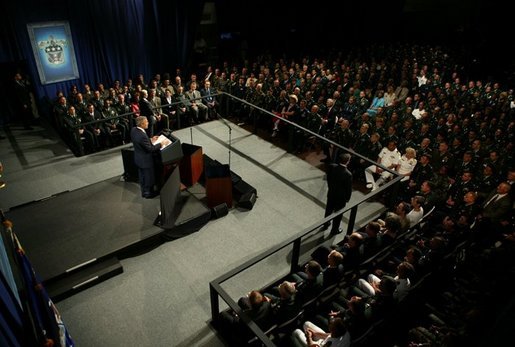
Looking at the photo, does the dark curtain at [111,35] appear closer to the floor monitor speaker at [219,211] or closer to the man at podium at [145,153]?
the man at podium at [145,153]

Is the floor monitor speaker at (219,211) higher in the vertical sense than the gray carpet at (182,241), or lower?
higher

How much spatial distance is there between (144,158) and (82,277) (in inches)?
68.2

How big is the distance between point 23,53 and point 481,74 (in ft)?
48.3

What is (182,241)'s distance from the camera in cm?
498

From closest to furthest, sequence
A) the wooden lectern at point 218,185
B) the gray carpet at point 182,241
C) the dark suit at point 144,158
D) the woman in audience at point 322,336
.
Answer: the woman in audience at point 322,336, the gray carpet at point 182,241, the dark suit at point 144,158, the wooden lectern at point 218,185

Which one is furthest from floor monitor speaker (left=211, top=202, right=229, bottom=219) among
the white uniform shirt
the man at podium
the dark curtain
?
the dark curtain

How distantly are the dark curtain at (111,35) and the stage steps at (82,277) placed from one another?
6.06 m

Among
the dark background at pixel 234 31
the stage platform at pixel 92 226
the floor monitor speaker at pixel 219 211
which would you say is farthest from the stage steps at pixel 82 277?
the dark background at pixel 234 31

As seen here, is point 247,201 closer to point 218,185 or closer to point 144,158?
point 218,185

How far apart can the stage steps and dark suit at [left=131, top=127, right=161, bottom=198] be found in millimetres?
1230

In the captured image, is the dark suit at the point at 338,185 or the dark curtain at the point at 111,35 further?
the dark curtain at the point at 111,35

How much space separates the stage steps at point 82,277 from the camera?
4.07 metres

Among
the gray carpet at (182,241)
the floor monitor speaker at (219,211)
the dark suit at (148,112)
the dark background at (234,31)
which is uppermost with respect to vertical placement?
the dark background at (234,31)

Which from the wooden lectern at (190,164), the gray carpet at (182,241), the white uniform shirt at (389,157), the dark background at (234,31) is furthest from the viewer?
the dark background at (234,31)
